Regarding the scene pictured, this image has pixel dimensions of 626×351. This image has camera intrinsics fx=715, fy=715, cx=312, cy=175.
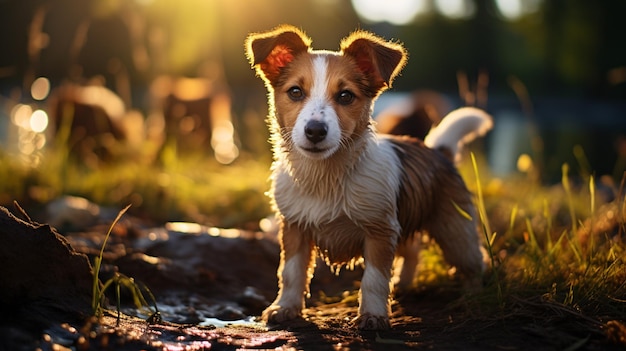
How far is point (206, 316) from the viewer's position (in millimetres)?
4422

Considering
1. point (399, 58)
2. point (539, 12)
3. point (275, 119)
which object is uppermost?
point (539, 12)

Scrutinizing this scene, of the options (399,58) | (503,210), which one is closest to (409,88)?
(503,210)

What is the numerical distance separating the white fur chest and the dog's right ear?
Answer: 1.90ft

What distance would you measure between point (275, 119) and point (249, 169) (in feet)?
18.0

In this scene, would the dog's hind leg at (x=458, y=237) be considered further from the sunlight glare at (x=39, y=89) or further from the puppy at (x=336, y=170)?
the sunlight glare at (x=39, y=89)

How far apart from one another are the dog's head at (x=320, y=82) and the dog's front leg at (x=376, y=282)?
0.60 meters

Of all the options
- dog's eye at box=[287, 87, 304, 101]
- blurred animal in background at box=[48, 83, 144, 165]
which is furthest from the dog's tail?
blurred animal in background at box=[48, 83, 144, 165]

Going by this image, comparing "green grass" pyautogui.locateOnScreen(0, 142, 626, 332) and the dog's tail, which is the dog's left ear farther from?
the dog's tail

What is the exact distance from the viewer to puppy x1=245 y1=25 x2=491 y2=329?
3949 mm

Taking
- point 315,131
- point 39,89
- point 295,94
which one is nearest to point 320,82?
point 295,94

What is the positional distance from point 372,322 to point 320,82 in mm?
1340

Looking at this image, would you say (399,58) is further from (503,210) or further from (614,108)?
(614,108)

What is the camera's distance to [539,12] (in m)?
34.4

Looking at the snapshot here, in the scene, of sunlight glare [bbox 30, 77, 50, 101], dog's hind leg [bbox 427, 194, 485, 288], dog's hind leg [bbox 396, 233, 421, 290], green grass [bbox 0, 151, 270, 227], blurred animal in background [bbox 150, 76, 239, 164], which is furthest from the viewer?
blurred animal in background [bbox 150, 76, 239, 164]
